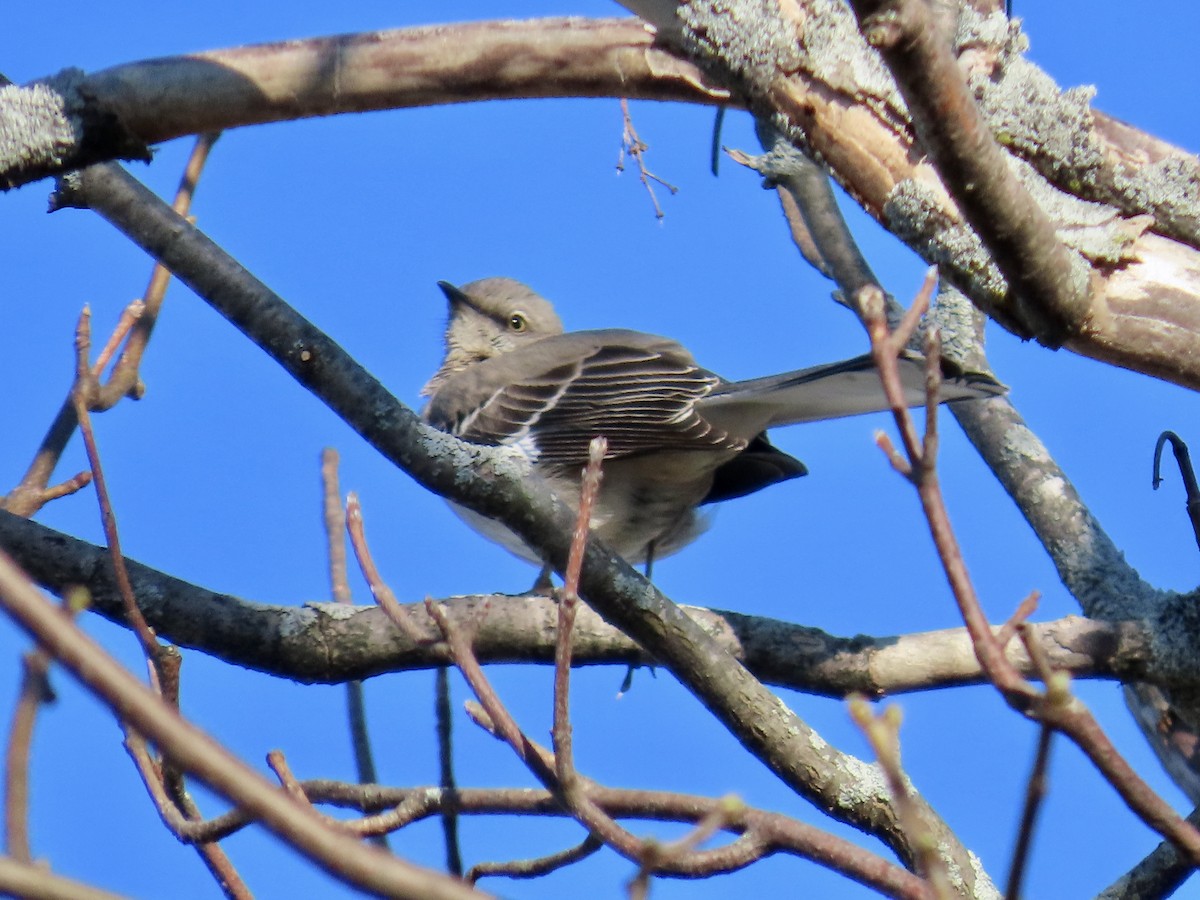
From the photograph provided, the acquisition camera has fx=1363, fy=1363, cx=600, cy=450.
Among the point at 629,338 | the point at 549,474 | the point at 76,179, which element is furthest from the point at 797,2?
the point at 629,338

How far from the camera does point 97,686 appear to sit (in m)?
0.87

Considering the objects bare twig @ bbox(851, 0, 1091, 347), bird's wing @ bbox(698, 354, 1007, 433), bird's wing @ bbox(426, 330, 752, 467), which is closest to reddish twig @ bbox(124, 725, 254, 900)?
bare twig @ bbox(851, 0, 1091, 347)

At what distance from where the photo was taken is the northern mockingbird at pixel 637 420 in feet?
15.1

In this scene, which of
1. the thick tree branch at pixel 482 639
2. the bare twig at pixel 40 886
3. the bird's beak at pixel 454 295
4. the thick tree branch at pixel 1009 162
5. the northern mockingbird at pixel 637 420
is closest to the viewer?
the bare twig at pixel 40 886

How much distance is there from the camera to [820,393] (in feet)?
13.7

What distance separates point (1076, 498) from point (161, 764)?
2.85m

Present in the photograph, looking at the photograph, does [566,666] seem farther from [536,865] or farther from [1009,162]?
[1009,162]

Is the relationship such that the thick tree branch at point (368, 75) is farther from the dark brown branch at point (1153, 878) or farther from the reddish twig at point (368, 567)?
the dark brown branch at point (1153, 878)

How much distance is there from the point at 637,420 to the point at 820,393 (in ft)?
2.57

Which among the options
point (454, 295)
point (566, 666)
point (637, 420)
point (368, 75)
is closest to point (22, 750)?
point (566, 666)

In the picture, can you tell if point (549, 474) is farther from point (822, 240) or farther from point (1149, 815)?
point (1149, 815)

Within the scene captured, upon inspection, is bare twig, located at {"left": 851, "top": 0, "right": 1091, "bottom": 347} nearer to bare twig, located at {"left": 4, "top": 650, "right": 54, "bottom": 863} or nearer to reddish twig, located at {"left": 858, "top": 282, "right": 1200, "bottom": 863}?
reddish twig, located at {"left": 858, "top": 282, "right": 1200, "bottom": 863}

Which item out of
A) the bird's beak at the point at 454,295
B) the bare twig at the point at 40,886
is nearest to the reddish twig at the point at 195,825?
the bare twig at the point at 40,886

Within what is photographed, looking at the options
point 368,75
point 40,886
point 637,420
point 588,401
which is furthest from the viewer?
point 588,401
